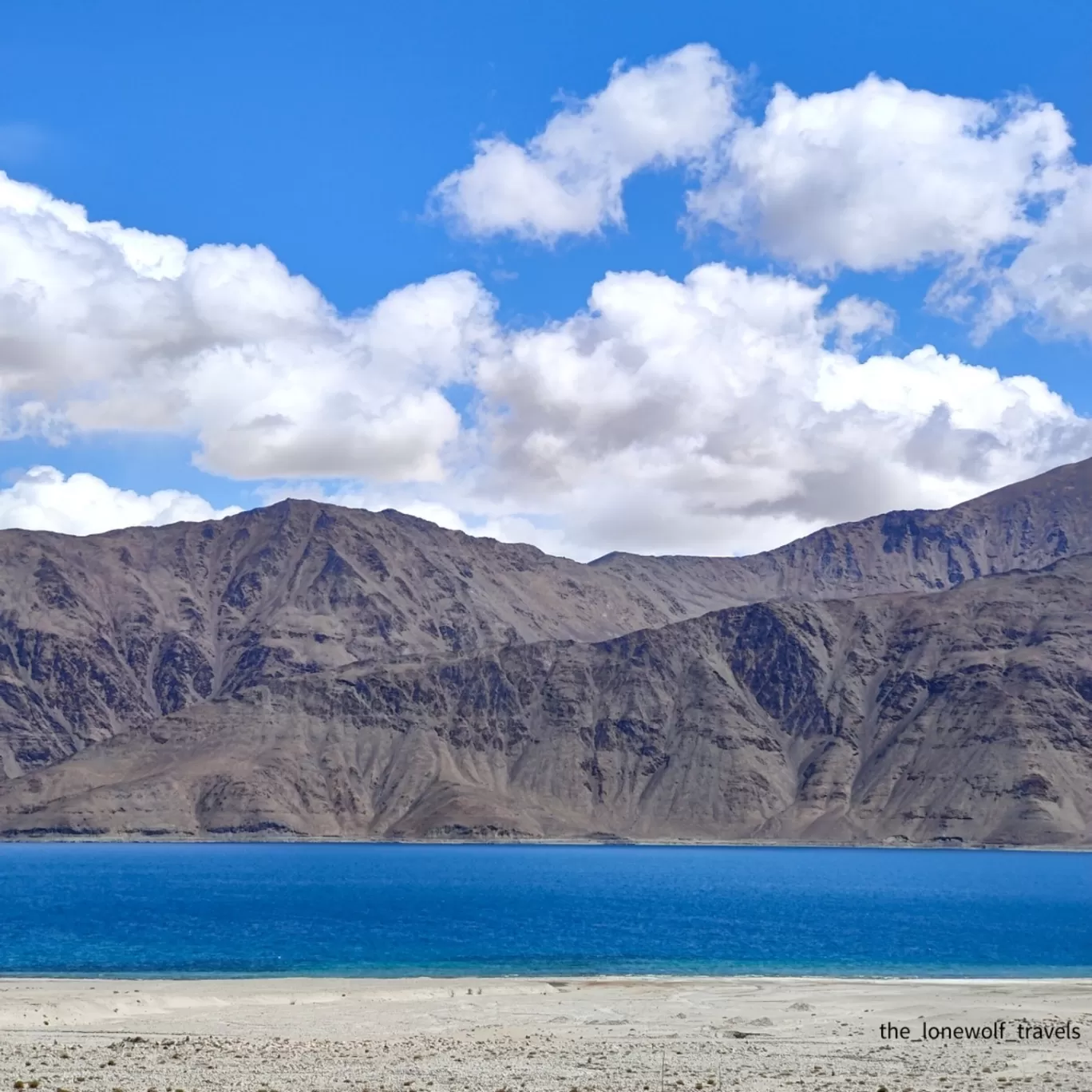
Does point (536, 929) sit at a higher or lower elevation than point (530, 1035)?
lower

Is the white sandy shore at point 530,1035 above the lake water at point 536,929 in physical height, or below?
above

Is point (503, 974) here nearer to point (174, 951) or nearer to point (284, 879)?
point (174, 951)

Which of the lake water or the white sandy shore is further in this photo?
the lake water

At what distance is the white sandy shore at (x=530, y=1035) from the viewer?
41.5 metres

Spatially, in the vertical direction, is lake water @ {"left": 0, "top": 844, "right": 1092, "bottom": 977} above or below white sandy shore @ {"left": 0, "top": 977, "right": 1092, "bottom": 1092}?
below

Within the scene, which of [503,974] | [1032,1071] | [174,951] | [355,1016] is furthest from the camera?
[174,951]

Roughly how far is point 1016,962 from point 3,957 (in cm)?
5768

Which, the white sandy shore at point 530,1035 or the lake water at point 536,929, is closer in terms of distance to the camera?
the white sandy shore at point 530,1035

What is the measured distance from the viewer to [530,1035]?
5275cm

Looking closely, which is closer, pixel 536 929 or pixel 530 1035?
pixel 530 1035

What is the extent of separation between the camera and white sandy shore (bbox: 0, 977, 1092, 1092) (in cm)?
4153

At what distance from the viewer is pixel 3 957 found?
85188 mm

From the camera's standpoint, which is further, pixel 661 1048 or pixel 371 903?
pixel 371 903

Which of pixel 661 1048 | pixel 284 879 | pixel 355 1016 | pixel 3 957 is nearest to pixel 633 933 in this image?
pixel 3 957
